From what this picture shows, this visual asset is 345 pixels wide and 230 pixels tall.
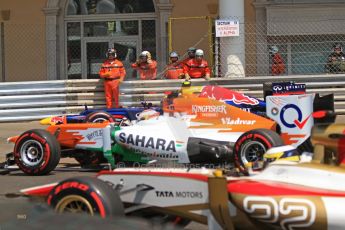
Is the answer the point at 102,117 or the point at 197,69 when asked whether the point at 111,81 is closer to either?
the point at 197,69

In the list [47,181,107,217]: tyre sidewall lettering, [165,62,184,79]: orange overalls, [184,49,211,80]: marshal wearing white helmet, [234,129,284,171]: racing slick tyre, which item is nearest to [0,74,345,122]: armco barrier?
[184,49,211,80]: marshal wearing white helmet

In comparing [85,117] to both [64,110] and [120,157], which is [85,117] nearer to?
[120,157]

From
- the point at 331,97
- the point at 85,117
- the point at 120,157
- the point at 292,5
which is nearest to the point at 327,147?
the point at 331,97

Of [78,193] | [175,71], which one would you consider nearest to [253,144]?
[78,193]

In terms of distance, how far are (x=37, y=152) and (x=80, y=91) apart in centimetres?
697

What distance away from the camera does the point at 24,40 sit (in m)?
22.2

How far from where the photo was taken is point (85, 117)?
10.5m

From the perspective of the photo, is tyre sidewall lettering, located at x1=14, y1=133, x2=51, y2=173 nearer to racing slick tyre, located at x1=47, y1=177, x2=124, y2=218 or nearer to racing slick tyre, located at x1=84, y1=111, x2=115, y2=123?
racing slick tyre, located at x1=84, y1=111, x2=115, y2=123

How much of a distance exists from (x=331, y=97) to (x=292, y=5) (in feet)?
46.4

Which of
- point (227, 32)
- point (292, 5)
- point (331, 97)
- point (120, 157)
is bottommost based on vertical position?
point (120, 157)

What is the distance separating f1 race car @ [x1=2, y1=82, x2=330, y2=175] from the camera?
26.5 ft

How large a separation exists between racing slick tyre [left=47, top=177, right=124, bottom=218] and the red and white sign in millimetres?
12155

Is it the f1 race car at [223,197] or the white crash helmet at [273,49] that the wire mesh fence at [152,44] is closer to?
the white crash helmet at [273,49]

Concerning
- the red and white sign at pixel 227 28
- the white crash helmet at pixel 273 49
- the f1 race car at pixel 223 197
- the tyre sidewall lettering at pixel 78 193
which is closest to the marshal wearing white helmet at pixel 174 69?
the red and white sign at pixel 227 28
